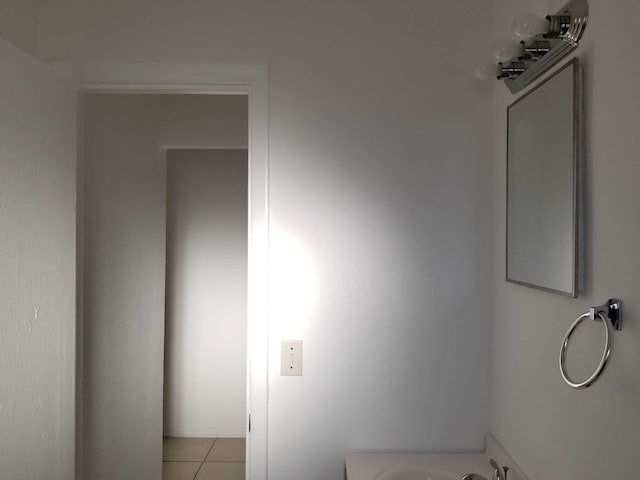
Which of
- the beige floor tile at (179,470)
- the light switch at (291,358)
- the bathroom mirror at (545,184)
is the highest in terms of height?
the bathroom mirror at (545,184)

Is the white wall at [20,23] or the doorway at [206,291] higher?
the white wall at [20,23]

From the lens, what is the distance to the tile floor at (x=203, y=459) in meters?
2.98

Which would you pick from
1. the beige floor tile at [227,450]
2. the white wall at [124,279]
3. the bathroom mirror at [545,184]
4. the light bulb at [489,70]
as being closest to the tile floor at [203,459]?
the beige floor tile at [227,450]

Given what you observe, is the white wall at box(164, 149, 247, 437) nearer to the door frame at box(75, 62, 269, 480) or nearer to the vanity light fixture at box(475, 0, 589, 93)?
the door frame at box(75, 62, 269, 480)

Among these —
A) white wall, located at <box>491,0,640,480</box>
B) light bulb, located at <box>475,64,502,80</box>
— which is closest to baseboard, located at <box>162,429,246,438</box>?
white wall, located at <box>491,0,640,480</box>

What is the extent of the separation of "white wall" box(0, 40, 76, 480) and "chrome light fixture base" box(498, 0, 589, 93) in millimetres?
1295

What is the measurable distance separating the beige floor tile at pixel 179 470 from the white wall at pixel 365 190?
1867 mm

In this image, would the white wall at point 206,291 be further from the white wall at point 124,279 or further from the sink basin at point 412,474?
the sink basin at point 412,474

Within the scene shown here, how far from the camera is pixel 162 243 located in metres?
2.58

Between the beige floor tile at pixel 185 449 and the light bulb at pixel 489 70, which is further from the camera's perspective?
the beige floor tile at pixel 185 449

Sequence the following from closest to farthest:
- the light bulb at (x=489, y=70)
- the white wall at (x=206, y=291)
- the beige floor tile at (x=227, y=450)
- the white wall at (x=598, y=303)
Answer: the white wall at (x=598, y=303) < the light bulb at (x=489, y=70) < the beige floor tile at (x=227, y=450) < the white wall at (x=206, y=291)

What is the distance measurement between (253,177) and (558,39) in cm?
91

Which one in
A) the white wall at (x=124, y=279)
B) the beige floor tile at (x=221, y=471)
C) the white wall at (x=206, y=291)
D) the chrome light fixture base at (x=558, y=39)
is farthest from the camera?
the white wall at (x=206, y=291)

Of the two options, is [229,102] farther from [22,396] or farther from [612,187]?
[612,187]
